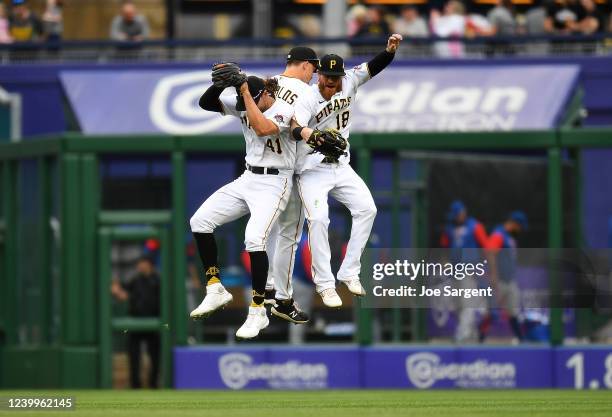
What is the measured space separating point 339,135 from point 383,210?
6.90 m

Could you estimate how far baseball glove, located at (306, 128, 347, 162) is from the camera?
13.3 m

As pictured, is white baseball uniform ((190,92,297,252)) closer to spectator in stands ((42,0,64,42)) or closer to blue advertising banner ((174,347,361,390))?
blue advertising banner ((174,347,361,390))

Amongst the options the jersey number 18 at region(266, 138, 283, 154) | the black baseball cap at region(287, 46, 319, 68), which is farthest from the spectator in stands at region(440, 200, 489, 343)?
the black baseball cap at region(287, 46, 319, 68)

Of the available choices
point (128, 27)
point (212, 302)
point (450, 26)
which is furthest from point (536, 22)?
point (212, 302)

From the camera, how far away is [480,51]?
23469mm

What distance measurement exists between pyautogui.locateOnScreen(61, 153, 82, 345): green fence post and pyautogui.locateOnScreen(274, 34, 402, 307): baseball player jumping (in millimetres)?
6873

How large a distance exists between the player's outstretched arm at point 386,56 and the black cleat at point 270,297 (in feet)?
7.09

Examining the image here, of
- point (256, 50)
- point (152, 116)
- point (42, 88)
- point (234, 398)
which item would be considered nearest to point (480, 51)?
point (256, 50)

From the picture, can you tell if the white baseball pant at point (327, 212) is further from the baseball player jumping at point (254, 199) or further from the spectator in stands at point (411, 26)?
the spectator in stands at point (411, 26)

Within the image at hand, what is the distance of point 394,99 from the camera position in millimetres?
22812

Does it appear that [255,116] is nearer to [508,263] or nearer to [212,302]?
[212,302]

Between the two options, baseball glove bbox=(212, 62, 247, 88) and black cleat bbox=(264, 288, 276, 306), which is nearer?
baseball glove bbox=(212, 62, 247, 88)

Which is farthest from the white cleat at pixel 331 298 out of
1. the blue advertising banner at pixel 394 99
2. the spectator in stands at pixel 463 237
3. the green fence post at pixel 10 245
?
the green fence post at pixel 10 245

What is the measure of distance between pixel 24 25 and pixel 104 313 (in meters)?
5.77
